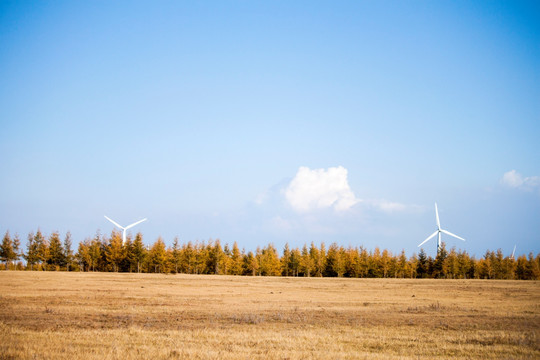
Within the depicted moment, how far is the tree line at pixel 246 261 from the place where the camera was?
368 ft

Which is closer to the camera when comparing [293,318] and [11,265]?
[293,318]

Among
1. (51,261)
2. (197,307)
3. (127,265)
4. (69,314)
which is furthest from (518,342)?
(51,261)

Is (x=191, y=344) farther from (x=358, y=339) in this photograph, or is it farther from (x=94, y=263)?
(x=94, y=263)

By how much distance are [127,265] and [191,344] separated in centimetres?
10347

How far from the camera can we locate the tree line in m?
112

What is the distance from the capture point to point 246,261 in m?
132

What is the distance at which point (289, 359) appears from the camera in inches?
587

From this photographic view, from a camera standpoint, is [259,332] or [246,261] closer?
[259,332]

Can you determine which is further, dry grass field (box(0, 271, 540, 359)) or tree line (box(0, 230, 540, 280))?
tree line (box(0, 230, 540, 280))

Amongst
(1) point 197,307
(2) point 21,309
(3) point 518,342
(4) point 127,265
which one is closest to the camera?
(3) point 518,342

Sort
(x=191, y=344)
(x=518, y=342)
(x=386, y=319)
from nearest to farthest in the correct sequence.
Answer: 1. (x=191, y=344)
2. (x=518, y=342)
3. (x=386, y=319)

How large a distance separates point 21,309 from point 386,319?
83.3ft

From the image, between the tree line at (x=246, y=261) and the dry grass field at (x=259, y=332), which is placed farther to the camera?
the tree line at (x=246, y=261)

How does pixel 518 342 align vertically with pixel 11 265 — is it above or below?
above
